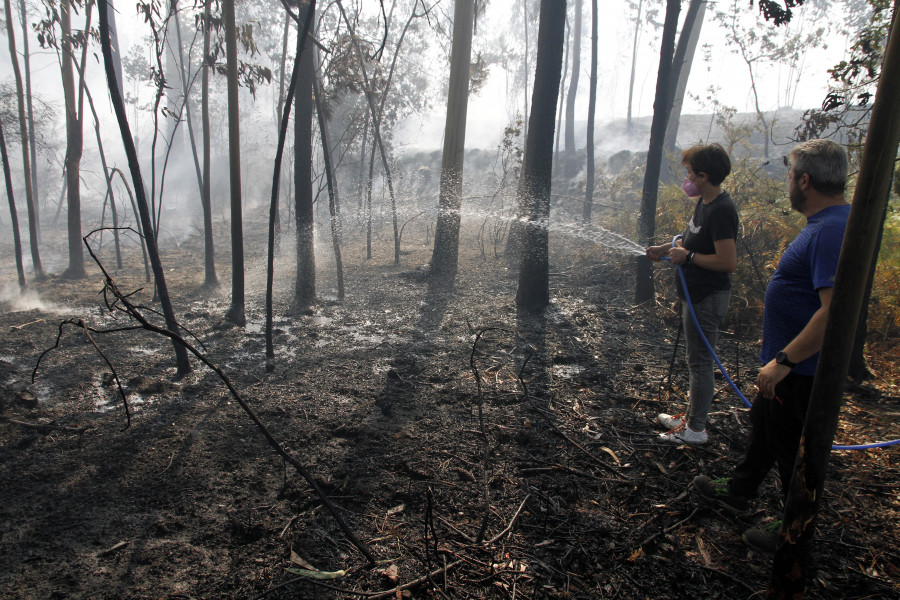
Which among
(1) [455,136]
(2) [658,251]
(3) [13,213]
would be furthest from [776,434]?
(3) [13,213]

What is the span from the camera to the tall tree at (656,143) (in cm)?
705

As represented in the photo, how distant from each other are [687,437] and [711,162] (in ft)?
6.15

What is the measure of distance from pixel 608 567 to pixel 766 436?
105cm

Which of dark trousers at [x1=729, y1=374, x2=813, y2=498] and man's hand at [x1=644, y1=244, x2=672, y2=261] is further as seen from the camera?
man's hand at [x1=644, y1=244, x2=672, y2=261]

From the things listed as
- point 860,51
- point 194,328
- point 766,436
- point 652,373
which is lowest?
point 194,328

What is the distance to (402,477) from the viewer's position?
10.0ft

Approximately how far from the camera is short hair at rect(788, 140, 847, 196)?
2035 mm

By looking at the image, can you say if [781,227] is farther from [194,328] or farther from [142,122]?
[142,122]

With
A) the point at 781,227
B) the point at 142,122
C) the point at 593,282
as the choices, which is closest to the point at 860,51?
the point at 781,227

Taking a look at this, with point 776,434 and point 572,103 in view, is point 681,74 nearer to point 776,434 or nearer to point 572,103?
point 572,103

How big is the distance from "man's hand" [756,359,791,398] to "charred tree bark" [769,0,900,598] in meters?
0.57

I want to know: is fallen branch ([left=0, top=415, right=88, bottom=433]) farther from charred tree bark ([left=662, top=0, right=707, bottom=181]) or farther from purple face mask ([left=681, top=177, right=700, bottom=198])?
charred tree bark ([left=662, top=0, right=707, bottom=181])

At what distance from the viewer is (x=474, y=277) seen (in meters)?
10.5

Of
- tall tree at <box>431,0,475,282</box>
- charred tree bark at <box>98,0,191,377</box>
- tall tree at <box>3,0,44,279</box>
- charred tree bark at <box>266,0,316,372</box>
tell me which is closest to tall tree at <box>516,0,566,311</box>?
tall tree at <box>431,0,475,282</box>
